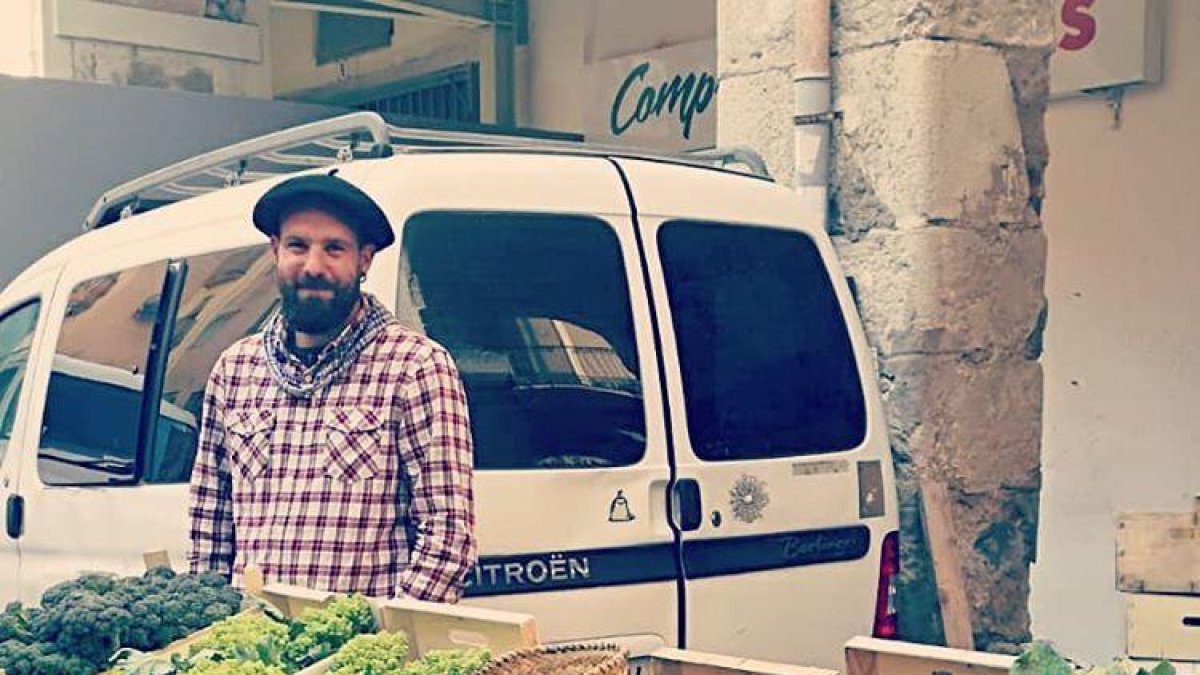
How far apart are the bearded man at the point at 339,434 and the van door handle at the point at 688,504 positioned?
77 centimetres

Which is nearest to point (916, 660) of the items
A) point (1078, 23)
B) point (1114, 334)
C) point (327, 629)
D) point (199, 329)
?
point (327, 629)

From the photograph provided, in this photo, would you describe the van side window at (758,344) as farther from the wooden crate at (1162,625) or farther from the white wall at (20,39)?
the white wall at (20,39)

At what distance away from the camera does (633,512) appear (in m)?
4.17

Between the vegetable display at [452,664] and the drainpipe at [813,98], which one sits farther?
the drainpipe at [813,98]

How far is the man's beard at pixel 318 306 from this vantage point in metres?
3.71

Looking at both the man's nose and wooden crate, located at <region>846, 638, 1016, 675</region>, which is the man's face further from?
wooden crate, located at <region>846, 638, 1016, 675</region>

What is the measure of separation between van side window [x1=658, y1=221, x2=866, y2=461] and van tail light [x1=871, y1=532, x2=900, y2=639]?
333 mm

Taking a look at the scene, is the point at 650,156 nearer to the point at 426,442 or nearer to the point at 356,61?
the point at 426,442

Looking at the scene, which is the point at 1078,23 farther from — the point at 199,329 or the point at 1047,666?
the point at 1047,666

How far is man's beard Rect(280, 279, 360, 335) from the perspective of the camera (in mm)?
3709

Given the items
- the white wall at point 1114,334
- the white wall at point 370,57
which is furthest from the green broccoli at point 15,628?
the white wall at point 370,57

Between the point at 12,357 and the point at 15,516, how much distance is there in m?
0.70

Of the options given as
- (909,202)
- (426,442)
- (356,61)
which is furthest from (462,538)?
(356,61)

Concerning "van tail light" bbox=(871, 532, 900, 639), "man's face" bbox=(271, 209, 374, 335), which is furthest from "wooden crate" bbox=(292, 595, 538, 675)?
"van tail light" bbox=(871, 532, 900, 639)
